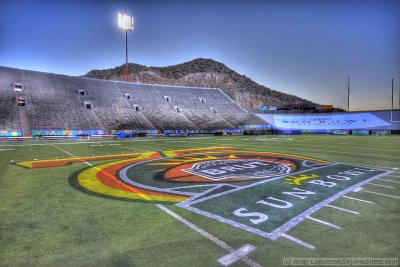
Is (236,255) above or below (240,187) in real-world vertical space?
below

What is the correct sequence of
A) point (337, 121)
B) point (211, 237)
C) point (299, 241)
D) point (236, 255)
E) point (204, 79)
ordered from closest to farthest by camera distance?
point (236, 255)
point (299, 241)
point (211, 237)
point (337, 121)
point (204, 79)

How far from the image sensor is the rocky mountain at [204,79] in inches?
4998

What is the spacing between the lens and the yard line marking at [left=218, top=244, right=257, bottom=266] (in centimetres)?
381

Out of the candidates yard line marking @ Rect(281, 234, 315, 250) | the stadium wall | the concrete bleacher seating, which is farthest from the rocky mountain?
yard line marking @ Rect(281, 234, 315, 250)

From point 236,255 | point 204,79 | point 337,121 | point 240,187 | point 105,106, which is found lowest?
point 236,255

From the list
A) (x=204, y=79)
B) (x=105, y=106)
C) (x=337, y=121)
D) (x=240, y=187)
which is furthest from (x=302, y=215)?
(x=204, y=79)

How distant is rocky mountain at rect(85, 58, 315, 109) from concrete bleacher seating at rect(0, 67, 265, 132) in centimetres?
5181

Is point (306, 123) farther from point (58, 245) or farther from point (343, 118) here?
point (58, 245)

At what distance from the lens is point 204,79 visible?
142 meters

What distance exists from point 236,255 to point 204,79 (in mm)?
142315

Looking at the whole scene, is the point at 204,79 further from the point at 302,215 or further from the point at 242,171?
the point at 302,215

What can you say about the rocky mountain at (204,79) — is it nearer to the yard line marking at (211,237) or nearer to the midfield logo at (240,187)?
the midfield logo at (240,187)

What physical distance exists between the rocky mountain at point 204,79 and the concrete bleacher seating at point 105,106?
5181 cm

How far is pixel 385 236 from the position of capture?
4.61 metres
